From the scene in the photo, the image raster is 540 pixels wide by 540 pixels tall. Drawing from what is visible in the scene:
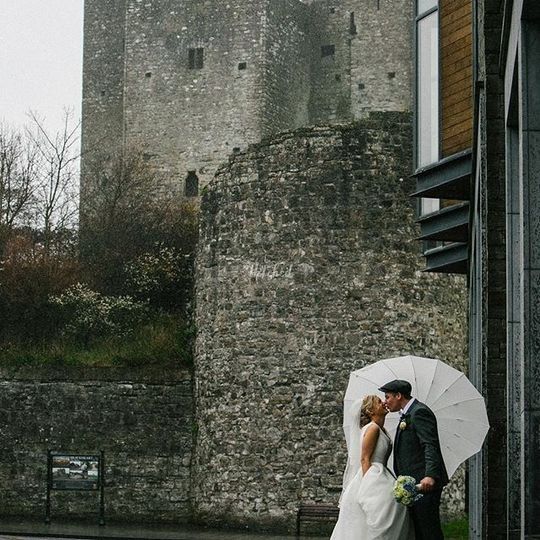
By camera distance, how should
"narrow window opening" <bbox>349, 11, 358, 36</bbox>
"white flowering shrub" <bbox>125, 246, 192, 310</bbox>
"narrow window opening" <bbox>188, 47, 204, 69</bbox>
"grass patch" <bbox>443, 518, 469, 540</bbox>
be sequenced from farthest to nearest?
"narrow window opening" <bbox>349, 11, 358, 36</bbox> → "narrow window opening" <bbox>188, 47, 204, 69</bbox> → "white flowering shrub" <bbox>125, 246, 192, 310</bbox> → "grass patch" <bbox>443, 518, 469, 540</bbox>

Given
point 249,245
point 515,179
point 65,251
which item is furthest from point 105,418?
point 515,179

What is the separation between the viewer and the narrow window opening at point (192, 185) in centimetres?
4769

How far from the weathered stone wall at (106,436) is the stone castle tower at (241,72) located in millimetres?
24690

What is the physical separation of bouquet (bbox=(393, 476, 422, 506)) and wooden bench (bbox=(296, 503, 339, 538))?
991cm

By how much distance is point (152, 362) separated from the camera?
23453 mm

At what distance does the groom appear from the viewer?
10.3 m

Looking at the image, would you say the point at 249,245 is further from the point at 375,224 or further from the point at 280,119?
the point at 280,119

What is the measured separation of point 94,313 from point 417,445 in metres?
16.1

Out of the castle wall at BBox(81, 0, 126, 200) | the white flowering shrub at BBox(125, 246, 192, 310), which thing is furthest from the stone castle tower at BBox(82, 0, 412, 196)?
the white flowering shrub at BBox(125, 246, 192, 310)

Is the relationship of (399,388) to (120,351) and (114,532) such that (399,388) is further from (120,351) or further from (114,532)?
(120,351)

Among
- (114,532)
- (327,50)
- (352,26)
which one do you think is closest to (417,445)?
(114,532)

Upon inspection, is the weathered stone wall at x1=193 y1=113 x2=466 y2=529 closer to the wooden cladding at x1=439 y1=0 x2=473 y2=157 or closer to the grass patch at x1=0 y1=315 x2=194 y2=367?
the grass patch at x1=0 y1=315 x2=194 y2=367

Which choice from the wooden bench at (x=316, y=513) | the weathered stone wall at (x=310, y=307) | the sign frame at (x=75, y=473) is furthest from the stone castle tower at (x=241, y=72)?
the wooden bench at (x=316, y=513)

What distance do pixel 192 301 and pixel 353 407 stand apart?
12.5m
